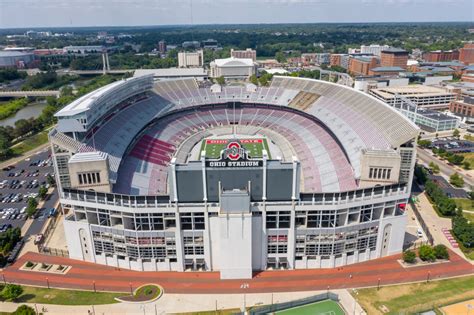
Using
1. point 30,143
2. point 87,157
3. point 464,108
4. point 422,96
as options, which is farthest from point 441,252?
point 30,143

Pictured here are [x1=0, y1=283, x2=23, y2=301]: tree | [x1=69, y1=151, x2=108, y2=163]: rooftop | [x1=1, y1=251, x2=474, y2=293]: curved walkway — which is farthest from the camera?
[x1=69, y1=151, x2=108, y2=163]: rooftop

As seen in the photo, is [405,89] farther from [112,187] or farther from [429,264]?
[112,187]

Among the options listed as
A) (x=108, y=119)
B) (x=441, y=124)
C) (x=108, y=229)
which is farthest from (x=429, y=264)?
(x=441, y=124)

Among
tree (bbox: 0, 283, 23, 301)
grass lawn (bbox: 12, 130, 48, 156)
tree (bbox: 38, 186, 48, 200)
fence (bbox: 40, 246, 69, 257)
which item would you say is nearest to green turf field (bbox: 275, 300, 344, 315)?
tree (bbox: 0, 283, 23, 301)

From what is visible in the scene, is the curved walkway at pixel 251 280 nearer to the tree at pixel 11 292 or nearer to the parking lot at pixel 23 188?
the tree at pixel 11 292

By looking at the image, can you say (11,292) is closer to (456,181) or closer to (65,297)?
(65,297)

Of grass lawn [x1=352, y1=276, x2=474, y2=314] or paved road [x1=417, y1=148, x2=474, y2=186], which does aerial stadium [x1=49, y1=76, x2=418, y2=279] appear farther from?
paved road [x1=417, y1=148, x2=474, y2=186]

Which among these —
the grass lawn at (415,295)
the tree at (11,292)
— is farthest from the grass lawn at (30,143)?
the grass lawn at (415,295)
